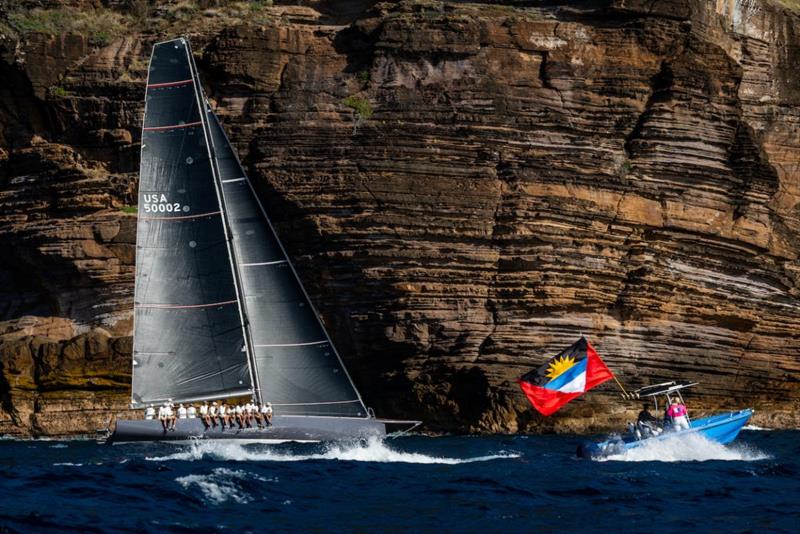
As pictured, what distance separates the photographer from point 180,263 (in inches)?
1129

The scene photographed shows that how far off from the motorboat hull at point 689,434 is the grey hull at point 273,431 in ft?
16.7

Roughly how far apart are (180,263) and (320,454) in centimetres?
565

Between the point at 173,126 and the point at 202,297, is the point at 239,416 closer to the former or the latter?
the point at 202,297

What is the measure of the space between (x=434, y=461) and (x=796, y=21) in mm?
23812

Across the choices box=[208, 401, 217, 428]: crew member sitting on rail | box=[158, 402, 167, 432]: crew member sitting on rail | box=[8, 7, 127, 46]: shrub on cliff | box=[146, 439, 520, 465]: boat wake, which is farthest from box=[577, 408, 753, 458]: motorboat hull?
box=[8, 7, 127, 46]: shrub on cliff

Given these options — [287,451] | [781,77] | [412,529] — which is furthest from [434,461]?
[781,77]

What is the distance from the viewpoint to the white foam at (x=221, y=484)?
1932cm

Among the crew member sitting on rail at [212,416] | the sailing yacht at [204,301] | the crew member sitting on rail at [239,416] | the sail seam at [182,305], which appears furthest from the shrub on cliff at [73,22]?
the crew member sitting on rail at [239,416]

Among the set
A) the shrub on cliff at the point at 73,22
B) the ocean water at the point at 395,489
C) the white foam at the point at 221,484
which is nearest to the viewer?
the ocean water at the point at 395,489

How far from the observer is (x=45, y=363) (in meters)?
35.6

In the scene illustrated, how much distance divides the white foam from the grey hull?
192 inches

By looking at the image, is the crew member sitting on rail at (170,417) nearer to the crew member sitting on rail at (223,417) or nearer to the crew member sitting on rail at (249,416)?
the crew member sitting on rail at (223,417)

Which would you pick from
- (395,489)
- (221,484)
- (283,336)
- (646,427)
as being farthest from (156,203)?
(646,427)

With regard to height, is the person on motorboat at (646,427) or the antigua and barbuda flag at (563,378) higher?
the antigua and barbuda flag at (563,378)
